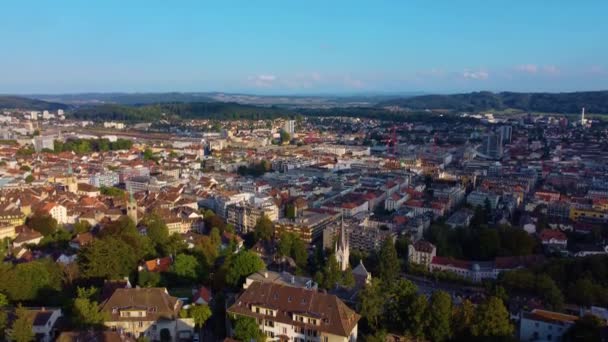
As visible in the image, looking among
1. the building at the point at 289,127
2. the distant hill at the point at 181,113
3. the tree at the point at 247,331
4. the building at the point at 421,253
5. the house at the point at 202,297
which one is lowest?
the building at the point at 421,253

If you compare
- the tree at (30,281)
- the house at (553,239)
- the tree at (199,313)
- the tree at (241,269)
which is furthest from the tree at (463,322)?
the tree at (30,281)

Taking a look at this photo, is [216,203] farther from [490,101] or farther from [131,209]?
[490,101]

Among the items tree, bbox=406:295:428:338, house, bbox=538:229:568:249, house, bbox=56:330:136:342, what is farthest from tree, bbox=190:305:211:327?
house, bbox=538:229:568:249

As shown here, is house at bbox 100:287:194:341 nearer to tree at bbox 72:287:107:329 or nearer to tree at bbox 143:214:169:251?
tree at bbox 72:287:107:329

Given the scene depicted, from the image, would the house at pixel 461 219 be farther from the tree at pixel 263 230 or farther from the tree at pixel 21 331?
the tree at pixel 21 331

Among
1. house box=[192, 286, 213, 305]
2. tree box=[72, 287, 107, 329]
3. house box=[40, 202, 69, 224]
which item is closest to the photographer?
tree box=[72, 287, 107, 329]

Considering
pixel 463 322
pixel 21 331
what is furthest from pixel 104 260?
pixel 463 322
